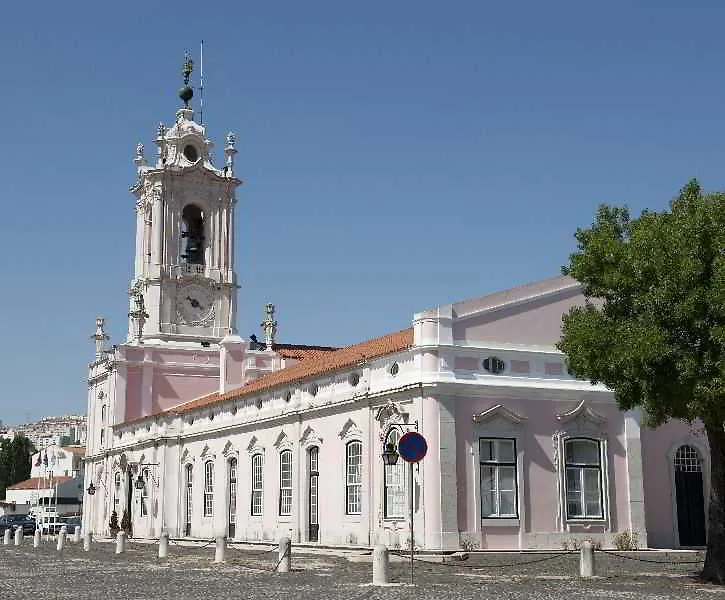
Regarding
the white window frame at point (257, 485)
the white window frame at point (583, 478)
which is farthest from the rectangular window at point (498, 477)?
the white window frame at point (257, 485)

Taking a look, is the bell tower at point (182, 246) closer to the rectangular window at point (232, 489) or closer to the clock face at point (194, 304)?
the clock face at point (194, 304)

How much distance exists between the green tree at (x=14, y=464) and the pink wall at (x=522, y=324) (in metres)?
86.3

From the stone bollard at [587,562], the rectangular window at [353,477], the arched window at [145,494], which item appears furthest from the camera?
the arched window at [145,494]

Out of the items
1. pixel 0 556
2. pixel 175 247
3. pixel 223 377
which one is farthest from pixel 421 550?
pixel 175 247

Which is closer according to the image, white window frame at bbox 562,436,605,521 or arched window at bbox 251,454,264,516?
white window frame at bbox 562,436,605,521

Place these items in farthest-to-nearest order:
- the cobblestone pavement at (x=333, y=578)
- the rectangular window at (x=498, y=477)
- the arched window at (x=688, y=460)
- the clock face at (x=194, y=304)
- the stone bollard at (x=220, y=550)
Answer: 1. the clock face at (x=194, y=304)
2. the arched window at (x=688, y=460)
3. the rectangular window at (x=498, y=477)
4. the stone bollard at (x=220, y=550)
5. the cobblestone pavement at (x=333, y=578)

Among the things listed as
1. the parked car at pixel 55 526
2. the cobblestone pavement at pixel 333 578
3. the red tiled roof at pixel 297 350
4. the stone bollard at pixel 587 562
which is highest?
the red tiled roof at pixel 297 350

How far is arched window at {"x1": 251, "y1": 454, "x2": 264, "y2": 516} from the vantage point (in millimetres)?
34625

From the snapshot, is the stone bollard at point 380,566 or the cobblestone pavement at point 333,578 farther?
the stone bollard at point 380,566

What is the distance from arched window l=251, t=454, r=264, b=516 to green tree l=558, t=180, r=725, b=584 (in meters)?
16.4

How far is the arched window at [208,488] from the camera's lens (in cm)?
3838

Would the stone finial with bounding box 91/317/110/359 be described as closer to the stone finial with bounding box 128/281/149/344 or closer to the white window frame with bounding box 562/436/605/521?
the stone finial with bounding box 128/281/149/344

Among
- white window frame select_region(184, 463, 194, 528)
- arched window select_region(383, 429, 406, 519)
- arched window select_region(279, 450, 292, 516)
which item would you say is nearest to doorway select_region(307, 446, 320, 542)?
arched window select_region(279, 450, 292, 516)

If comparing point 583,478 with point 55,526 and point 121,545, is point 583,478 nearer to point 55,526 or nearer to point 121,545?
point 121,545
